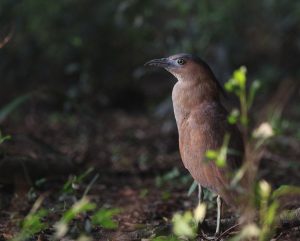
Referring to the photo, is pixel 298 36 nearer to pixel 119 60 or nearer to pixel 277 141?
pixel 119 60

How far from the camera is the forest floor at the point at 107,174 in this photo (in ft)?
14.5

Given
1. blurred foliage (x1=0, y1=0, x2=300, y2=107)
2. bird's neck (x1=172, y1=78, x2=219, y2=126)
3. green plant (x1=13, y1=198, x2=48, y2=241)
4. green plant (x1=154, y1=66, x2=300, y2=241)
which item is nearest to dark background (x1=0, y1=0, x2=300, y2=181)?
blurred foliage (x1=0, y1=0, x2=300, y2=107)

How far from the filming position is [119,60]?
11.1 metres

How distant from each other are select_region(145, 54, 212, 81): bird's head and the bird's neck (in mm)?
79

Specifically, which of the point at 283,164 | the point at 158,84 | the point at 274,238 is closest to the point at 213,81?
the point at 274,238

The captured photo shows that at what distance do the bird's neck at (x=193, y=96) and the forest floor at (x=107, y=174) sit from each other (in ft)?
2.62

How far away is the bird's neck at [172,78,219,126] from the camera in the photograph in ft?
14.0

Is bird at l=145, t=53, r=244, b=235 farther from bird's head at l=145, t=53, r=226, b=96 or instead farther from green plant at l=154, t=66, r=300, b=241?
green plant at l=154, t=66, r=300, b=241

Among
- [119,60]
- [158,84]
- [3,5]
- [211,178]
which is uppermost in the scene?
[158,84]

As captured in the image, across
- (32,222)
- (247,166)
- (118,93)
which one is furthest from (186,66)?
(118,93)

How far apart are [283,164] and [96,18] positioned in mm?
4669

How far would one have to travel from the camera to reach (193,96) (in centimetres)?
435

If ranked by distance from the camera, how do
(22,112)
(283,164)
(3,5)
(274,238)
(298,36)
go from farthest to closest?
1. (298,36)
2. (22,112)
3. (3,5)
4. (283,164)
5. (274,238)

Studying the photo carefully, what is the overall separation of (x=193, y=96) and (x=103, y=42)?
6420mm
